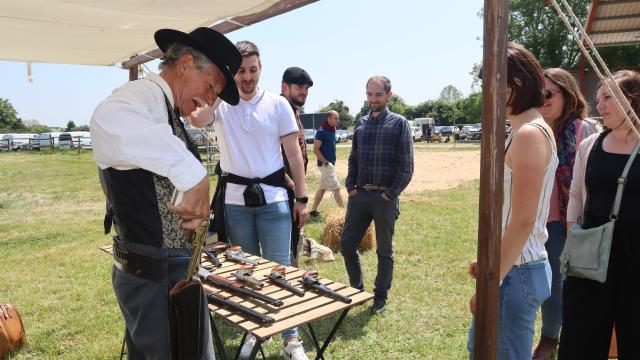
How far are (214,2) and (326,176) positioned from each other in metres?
5.48

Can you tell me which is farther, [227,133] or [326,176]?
[326,176]

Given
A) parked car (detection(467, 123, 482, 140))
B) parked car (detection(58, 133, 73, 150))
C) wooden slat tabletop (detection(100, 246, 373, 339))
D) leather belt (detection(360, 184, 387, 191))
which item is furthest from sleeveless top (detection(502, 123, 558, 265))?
parked car (detection(467, 123, 482, 140))

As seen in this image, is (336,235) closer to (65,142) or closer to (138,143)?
(138,143)

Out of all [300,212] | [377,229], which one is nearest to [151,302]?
[300,212]

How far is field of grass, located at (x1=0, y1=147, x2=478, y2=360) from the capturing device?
12.1 feet

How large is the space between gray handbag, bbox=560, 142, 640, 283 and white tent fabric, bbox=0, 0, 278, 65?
2.21 meters

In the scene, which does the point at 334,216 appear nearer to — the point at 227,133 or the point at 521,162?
the point at 227,133

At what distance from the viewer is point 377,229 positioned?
4.25 meters

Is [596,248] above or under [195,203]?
under

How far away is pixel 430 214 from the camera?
9062mm

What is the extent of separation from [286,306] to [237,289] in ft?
1.10

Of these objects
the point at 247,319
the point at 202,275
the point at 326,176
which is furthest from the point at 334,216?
the point at 247,319

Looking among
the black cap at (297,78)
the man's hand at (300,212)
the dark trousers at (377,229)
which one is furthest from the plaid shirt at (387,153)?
the man's hand at (300,212)

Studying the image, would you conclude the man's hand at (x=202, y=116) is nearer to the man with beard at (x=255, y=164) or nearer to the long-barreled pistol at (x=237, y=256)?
the man with beard at (x=255, y=164)
